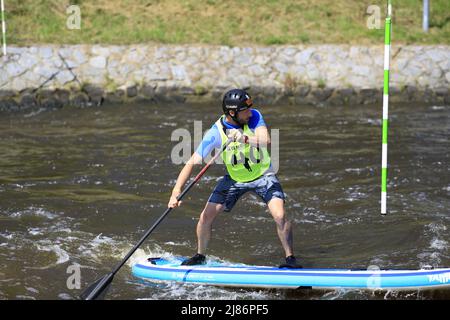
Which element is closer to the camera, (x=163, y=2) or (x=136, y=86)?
(x=136, y=86)

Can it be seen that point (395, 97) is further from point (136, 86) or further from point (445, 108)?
point (136, 86)

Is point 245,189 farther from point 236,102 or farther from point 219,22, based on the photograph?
point 219,22

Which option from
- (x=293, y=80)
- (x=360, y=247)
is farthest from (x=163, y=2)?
(x=360, y=247)

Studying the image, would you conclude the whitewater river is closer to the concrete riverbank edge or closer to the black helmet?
the concrete riverbank edge

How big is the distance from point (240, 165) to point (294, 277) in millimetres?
1223

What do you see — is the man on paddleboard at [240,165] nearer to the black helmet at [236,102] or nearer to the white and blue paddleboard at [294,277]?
the black helmet at [236,102]

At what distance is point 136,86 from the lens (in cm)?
1819

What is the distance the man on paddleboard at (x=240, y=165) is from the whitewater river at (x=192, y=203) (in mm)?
660

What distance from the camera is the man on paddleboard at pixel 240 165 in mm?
7156

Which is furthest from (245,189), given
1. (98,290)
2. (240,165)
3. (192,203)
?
(192,203)

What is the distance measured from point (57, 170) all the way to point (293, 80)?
25.4ft

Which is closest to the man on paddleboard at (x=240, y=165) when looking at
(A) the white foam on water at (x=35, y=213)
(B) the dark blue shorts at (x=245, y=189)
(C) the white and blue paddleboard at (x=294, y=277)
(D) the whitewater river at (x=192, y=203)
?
(B) the dark blue shorts at (x=245, y=189)

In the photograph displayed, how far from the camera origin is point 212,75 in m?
18.3

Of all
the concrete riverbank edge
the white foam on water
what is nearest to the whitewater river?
the white foam on water
